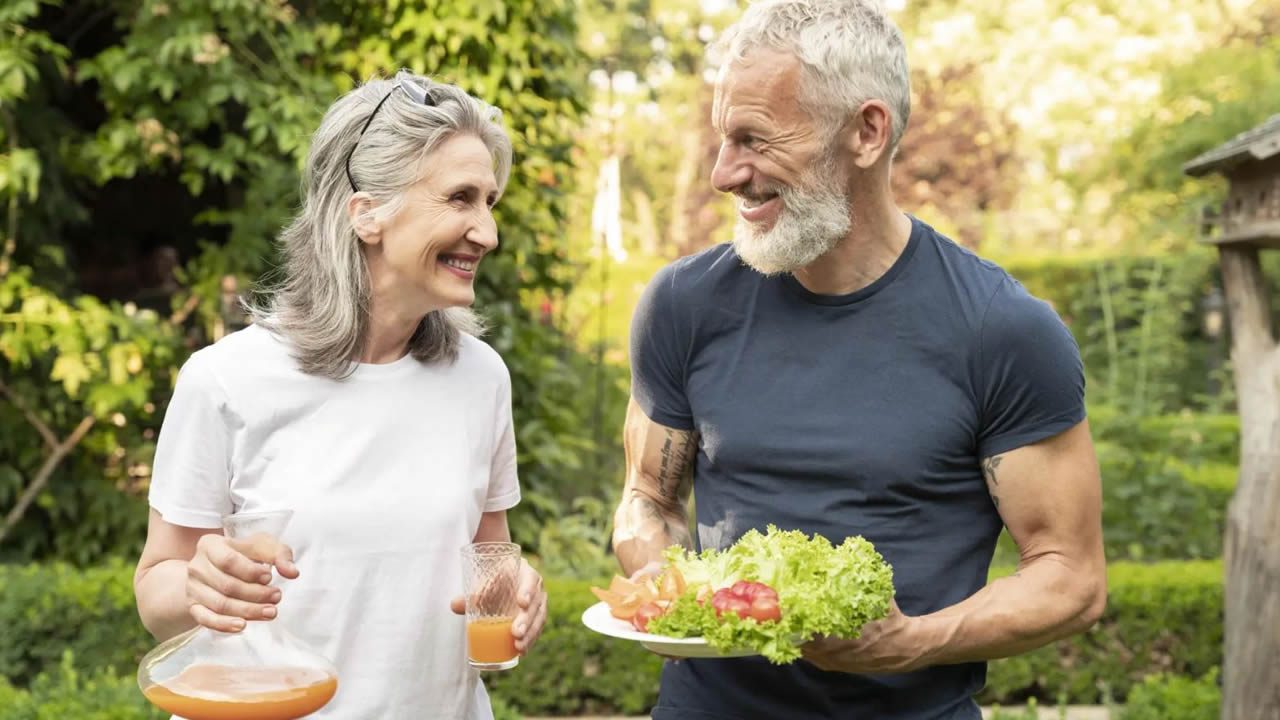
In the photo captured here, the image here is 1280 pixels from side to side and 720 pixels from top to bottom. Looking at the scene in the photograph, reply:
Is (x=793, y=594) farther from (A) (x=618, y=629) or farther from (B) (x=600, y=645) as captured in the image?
(B) (x=600, y=645)

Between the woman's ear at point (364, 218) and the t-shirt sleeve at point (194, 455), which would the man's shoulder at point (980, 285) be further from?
the t-shirt sleeve at point (194, 455)

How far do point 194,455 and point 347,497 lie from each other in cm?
27

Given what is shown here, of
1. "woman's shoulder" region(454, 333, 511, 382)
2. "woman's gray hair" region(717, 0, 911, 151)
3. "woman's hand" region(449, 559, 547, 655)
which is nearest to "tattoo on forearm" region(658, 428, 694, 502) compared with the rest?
"woman's shoulder" region(454, 333, 511, 382)

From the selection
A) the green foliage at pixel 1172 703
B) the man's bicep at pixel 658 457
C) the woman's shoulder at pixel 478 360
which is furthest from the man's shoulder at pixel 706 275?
the green foliage at pixel 1172 703

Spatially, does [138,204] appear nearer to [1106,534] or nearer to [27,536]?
[27,536]

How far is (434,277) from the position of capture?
2469 mm

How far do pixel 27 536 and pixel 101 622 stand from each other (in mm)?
1183

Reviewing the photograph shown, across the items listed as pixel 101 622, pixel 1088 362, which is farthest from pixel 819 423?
pixel 1088 362

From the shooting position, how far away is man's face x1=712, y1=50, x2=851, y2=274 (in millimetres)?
2555

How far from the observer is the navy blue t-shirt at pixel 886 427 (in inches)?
98.2

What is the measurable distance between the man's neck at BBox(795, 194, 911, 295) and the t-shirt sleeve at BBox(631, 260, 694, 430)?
305 millimetres

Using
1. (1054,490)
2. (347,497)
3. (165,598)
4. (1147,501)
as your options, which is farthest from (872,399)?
(1147,501)

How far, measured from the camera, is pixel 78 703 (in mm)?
4734

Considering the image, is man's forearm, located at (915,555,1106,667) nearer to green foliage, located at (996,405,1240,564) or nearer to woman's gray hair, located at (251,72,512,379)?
woman's gray hair, located at (251,72,512,379)
